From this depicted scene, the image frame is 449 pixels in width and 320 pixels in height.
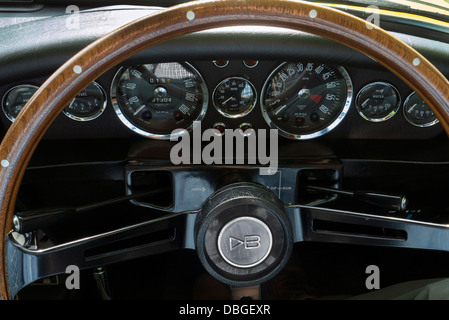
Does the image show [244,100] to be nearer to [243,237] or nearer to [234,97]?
[234,97]

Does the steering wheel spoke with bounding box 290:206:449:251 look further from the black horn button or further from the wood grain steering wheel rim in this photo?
the wood grain steering wheel rim

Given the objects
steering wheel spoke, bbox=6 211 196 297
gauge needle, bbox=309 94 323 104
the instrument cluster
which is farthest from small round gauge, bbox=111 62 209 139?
steering wheel spoke, bbox=6 211 196 297

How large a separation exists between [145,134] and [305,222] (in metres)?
0.80

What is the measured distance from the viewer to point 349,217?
1388 millimetres

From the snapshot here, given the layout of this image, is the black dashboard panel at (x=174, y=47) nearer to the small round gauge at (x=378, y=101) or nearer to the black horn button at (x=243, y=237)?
the small round gauge at (x=378, y=101)

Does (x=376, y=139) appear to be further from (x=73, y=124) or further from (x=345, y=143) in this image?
(x=73, y=124)

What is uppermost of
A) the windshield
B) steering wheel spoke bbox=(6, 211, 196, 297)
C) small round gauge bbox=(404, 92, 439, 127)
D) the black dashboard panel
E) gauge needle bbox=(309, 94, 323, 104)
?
the windshield

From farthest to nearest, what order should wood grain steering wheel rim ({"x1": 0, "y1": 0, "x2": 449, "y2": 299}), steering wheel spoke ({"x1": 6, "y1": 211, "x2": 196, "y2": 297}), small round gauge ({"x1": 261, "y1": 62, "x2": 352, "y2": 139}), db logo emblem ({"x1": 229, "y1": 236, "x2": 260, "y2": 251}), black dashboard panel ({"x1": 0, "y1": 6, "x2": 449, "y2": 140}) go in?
small round gauge ({"x1": 261, "y1": 62, "x2": 352, "y2": 139}) < black dashboard panel ({"x1": 0, "y1": 6, "x2": 449, "y2": 140}) < db logo emblem ({"x1": 229, "y1": 236, "x2": 260, "y2": 251}) < steering wheel spoke ({"x1": 6, "y1": 211, "x2": 196, "y2": 297}) < wood grain steering wheel rim ({"x1": 0, "y1": 0, "x2": 449, "y2": 299})

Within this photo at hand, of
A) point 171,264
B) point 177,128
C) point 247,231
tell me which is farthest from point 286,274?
point 247,231

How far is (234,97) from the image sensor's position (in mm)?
1961

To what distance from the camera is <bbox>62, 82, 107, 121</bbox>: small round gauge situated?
187cm

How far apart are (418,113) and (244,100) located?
73 cm

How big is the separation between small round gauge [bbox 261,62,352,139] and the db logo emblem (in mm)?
788

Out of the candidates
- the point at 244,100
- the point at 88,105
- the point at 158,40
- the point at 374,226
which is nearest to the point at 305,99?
the point at 244,100
